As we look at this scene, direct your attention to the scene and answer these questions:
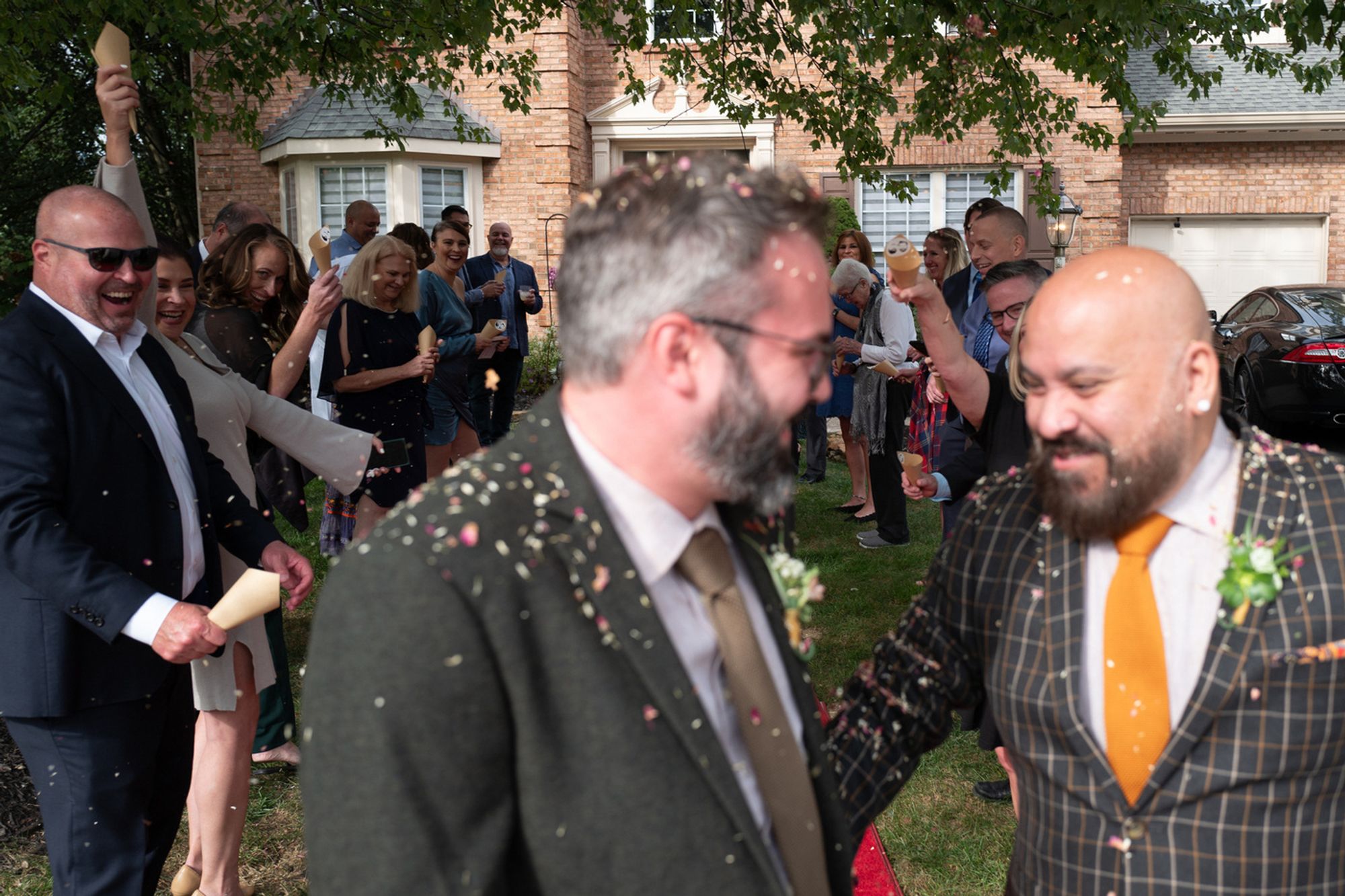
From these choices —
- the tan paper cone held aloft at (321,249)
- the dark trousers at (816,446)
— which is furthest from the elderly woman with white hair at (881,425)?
the tan paper cone held aloft at (321,249)

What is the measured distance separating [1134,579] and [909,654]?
471mm

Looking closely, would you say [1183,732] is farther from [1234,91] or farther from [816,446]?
[1234,91]

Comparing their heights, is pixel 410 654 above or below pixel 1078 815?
above

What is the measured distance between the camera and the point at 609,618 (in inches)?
54.4

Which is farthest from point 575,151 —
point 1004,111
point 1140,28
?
point 1140,28

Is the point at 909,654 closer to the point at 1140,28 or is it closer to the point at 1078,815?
the point at 1078,815

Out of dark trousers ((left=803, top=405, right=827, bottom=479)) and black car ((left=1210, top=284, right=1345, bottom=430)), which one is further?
black car ((left=1210, top=284, right=1345, bottom=430))

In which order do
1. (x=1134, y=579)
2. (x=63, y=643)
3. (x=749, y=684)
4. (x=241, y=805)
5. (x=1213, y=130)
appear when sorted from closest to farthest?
(x=749, y=684) → (x=1134, y=579) → (x=63, y=643) → (x=241, y=805) → (x=1213, y=130)

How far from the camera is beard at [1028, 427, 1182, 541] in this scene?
6.06 feet

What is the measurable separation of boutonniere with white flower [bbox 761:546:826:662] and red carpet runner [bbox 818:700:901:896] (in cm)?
213

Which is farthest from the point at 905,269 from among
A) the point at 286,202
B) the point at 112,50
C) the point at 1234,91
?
the point at 1234,91

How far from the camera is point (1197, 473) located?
1936 millimetres

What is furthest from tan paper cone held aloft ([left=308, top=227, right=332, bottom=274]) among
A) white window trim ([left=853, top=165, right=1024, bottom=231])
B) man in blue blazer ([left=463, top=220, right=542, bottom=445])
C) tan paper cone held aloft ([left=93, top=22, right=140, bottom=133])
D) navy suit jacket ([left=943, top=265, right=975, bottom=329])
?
white window trim ([left=853, top=165, right=1024, bottom=231])

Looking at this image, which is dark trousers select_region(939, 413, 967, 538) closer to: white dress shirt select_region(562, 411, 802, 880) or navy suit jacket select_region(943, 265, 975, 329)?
navy suit jacket select_region(943, 265, 975, 329)
